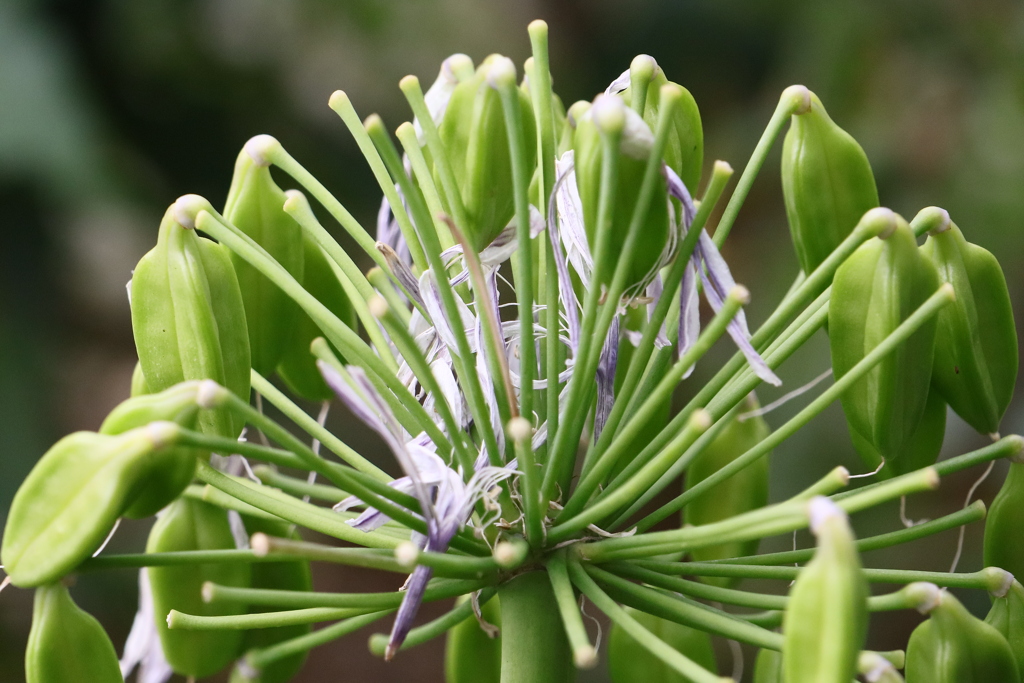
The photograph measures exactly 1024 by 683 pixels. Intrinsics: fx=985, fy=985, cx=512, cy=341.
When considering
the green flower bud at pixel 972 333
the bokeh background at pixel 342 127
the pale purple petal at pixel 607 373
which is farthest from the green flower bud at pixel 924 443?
the bokeh background at pixel 342 127

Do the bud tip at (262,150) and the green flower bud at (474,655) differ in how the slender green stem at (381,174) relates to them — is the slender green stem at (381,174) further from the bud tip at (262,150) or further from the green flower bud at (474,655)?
the green flower bud at (474,655)

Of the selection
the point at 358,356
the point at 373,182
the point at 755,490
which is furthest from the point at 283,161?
the point at 373,182

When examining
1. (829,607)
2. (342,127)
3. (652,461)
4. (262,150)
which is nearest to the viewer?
(829,607)

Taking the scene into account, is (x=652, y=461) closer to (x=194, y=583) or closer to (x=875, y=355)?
(x=875, y=355)

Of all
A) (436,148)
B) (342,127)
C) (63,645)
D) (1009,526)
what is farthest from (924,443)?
(342,127)

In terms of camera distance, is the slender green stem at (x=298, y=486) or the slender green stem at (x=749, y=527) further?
the slender green stem at (x=298, y=486)

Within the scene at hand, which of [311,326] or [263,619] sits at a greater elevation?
[311,326]

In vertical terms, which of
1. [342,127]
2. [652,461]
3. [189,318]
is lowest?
[652,461]
